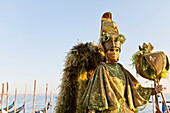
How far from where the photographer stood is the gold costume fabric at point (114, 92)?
72.9 inches

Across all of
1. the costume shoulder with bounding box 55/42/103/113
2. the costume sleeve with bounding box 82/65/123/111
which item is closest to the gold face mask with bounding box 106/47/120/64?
the costume sleeve with bounding box 82/65/123/111

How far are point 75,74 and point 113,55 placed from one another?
2.37 feet

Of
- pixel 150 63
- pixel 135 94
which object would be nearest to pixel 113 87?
pixel 135 94

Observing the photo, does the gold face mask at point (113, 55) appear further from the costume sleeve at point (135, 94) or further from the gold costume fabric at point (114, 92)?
the costume sleeve at point (135, 94)

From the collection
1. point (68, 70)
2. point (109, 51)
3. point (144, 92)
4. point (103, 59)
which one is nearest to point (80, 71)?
point (68, 70)

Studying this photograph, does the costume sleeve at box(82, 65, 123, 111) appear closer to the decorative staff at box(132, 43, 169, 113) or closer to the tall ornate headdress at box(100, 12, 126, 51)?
the tall ornate headdress at box(100, 12, 126, 51)

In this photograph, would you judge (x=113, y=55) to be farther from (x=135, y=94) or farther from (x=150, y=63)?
(x=135, y=94)

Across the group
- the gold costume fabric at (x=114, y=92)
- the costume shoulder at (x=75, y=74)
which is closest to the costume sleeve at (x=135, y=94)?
the gold costume fabric at (x=114, y=92)

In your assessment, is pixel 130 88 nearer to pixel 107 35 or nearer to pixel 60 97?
pixel 107 35

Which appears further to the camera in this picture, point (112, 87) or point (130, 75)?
point (130, 75)

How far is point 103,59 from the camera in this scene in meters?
2.64

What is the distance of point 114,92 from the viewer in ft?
6.40

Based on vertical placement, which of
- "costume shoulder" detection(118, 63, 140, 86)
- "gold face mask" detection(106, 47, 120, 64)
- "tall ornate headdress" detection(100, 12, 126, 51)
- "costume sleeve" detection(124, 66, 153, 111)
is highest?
"tall ornate headdress" detection(100, 12, 126, 51)

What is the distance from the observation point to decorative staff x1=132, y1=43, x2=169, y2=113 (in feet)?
6.71
